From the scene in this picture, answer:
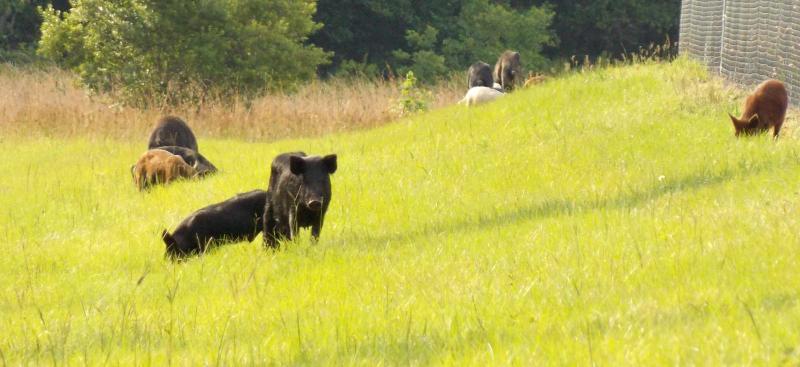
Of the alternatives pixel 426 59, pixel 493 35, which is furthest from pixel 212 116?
pixel 493 35

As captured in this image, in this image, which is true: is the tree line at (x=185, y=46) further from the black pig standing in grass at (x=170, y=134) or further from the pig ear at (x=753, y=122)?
the pig ear at (x=753, y=122)

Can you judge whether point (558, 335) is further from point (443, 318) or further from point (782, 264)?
point (782, 264)

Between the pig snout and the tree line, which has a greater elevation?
the pig snout

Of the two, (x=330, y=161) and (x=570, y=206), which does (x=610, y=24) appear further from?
(x=330, y=161)

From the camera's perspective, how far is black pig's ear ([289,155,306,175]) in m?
8.13

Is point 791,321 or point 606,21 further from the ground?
point 791,321

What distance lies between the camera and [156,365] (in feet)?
17.9

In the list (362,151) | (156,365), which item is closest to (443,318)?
(156,365)

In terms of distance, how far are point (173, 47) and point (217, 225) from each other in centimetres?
1649

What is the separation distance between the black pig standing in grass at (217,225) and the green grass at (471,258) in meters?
0.28

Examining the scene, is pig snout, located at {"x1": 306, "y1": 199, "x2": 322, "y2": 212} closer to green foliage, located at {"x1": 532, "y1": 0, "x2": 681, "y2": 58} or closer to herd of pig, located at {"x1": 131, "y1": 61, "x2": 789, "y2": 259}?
herd of pig, located at {"x1": 131, "y1": 61, "x2": 789, "y2": 259}

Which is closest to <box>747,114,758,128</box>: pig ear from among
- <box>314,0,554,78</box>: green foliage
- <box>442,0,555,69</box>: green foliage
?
<box>314,0,554,78</box>: green foliage

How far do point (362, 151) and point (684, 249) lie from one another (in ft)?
26.2

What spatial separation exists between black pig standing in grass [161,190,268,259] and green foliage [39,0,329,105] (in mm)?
14239
